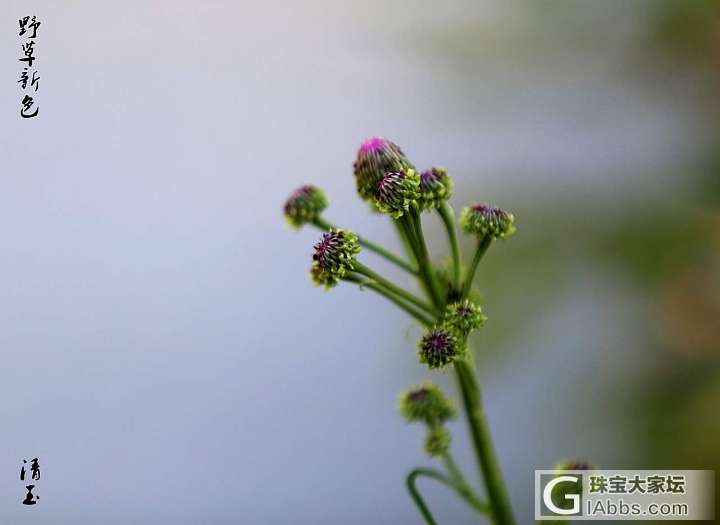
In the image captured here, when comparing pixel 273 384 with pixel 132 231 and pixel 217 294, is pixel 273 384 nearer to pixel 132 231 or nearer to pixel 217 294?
pixel 217 294

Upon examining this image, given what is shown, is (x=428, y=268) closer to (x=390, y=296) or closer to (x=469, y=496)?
(x=390, y=296)

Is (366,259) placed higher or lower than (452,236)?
higher

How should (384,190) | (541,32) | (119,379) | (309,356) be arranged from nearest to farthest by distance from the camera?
1. (384,190)
2. (541,32)
3. (119,379)
4. (309,356)

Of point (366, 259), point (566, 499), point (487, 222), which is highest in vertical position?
point (366, 259)

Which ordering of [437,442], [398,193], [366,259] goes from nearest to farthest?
[398,193]
[437,442]
[366,259]

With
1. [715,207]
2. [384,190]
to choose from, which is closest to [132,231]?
[715,207]

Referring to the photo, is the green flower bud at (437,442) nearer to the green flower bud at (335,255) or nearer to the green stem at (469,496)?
the green stem at (469,496)

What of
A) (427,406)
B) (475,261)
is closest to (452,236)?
(475,261)
